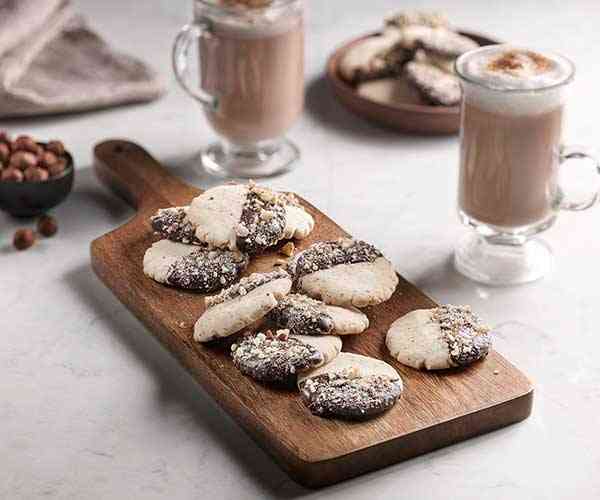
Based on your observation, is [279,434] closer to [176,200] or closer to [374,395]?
[374,395]

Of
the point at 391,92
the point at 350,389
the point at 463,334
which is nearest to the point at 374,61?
the point at 391,92

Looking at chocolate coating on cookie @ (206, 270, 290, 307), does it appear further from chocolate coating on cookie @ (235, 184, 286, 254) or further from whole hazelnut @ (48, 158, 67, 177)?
whole hazelnut @ (48, 158, 67, 177)

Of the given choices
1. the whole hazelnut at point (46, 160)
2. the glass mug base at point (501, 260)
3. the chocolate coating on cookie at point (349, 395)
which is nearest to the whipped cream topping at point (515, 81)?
the glass mug base at point (501, 260)

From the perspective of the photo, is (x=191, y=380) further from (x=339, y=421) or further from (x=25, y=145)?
(x=25, y=145)

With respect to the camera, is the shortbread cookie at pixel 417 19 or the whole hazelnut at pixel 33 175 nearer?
the whole hazelnut at pixel 33 175

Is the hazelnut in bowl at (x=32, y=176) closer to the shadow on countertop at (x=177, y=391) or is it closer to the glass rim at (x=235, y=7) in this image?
the shadow on countertop at (x=177, y=391)
